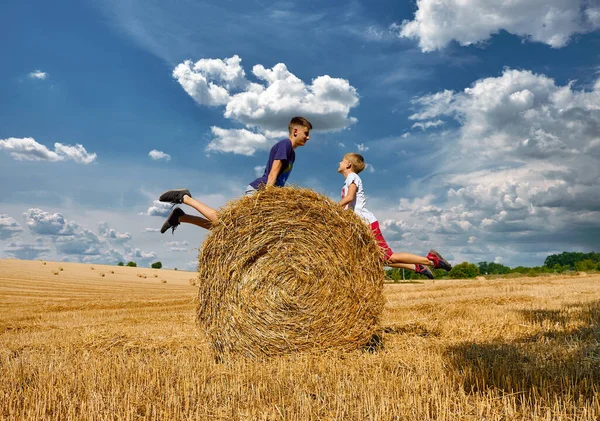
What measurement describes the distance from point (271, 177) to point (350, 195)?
102 cm

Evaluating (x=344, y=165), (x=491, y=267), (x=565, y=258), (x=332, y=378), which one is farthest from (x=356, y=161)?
(x=565, y=258)

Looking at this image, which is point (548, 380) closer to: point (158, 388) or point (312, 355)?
point (312, 355)

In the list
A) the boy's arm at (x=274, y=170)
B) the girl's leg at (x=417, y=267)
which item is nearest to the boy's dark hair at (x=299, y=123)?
the boy's arm at (x=274, y=170)

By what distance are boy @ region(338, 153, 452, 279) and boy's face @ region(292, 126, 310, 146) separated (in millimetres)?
786

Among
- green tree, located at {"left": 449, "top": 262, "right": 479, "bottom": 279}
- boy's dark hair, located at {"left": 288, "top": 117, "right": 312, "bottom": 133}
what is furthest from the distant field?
green tree, located at {"left": 449, "top": 262, "right": 479, "bottom": 279}

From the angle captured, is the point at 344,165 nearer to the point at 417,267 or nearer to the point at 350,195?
the point at 350,195

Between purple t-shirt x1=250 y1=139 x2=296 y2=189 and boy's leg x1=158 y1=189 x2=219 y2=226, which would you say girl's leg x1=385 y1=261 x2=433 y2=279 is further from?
boy's leg x1=158 y1=189 x2=219 y2=226

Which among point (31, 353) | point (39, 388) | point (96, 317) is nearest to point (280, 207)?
point (39, 388)

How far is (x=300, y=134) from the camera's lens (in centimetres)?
598

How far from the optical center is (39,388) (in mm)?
3609

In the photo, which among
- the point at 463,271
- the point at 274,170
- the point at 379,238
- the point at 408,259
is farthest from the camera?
the point at 463,271

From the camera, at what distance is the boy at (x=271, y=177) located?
5551mm

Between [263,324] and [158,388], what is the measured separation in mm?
1694

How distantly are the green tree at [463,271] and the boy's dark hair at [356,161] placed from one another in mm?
47066
